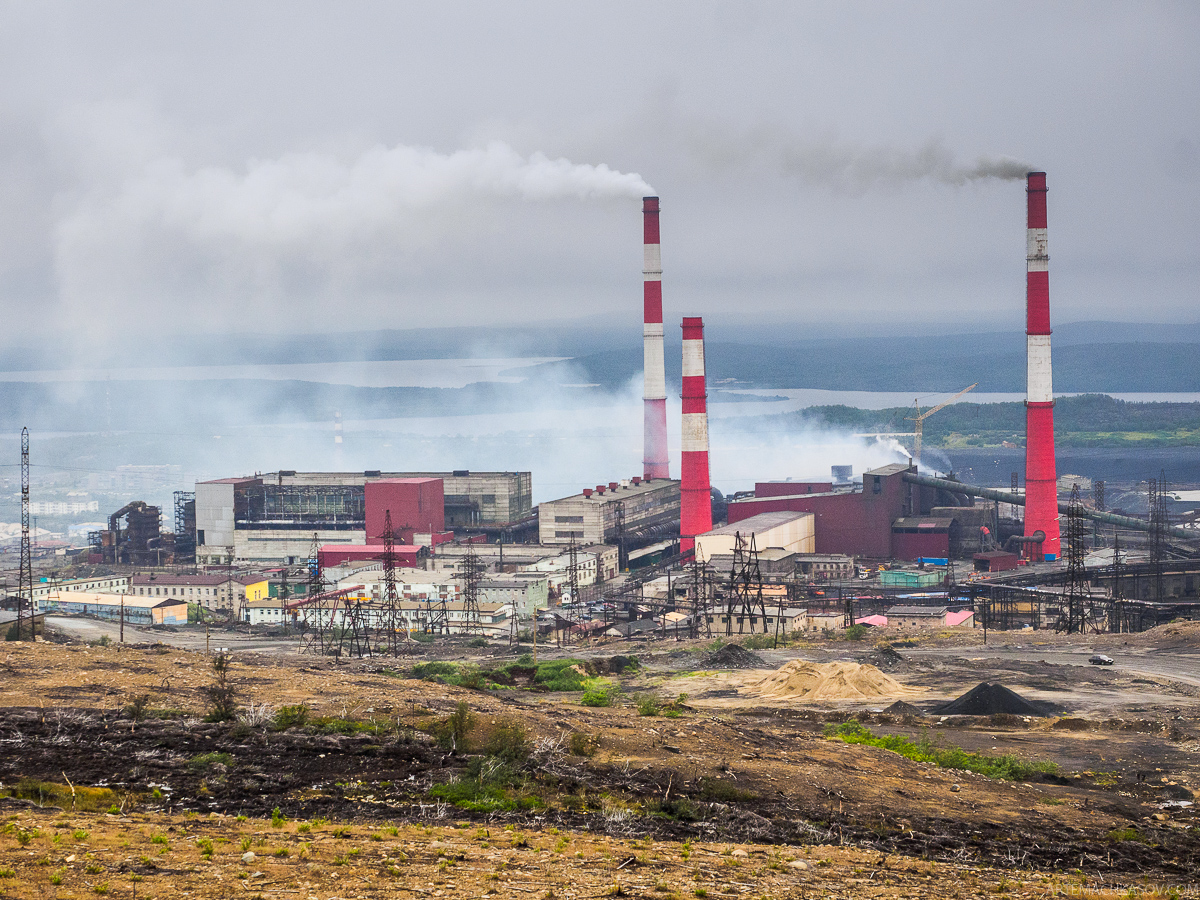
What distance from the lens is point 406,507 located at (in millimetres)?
50188

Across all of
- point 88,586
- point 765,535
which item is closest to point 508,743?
point 765,535

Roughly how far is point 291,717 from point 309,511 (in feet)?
Answer: 134

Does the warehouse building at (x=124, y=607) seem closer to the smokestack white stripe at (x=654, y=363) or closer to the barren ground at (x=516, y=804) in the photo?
the smokestack white stripe at (x=654, y=363)

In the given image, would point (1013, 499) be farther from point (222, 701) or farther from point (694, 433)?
point (222, 701)

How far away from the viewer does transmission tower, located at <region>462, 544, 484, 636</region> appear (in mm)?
35906

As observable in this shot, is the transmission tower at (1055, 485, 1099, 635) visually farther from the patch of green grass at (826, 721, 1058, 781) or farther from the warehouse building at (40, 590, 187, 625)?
the warehouse building at (40, 590, 187, 625)

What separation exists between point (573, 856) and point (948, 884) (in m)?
2.65

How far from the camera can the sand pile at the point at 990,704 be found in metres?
19.2

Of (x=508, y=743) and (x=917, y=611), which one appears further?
(x=917, y=611)

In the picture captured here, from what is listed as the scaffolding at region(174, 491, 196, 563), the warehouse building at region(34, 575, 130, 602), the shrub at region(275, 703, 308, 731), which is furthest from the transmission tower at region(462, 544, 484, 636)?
the shrub at region(275, 703, 308, 731)

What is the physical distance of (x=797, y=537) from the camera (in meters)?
44.8

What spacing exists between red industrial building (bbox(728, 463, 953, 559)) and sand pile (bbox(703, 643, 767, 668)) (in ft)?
65.7

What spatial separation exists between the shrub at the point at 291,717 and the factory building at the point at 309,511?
125ft

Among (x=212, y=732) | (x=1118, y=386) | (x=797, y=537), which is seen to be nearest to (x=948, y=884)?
(x=212, y=732)
